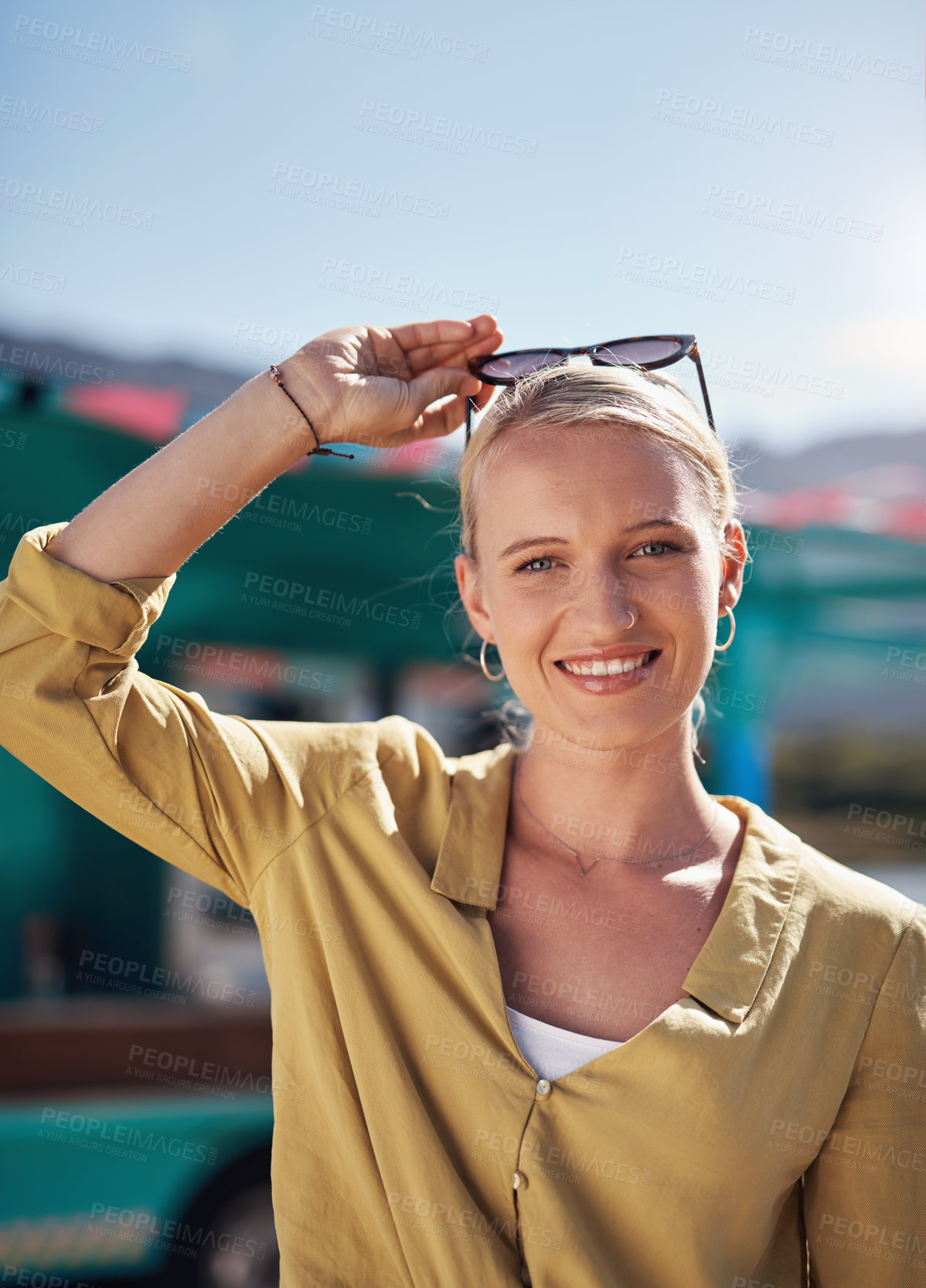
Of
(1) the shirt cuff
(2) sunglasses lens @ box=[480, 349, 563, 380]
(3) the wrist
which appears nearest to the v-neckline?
(1) the shirt cuff

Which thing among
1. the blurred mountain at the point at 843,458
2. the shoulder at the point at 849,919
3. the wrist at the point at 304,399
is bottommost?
the shoulder at the point at 849,919

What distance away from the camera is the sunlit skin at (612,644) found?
1542 mm

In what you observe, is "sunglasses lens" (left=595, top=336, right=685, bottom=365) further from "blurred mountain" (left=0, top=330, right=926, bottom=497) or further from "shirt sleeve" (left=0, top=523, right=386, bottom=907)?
"blurred mountain" (left=0, top=330, right=926, bottom=497)

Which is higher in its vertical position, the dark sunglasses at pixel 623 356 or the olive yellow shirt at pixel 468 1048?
the dark sunglasses at pixel 623 356

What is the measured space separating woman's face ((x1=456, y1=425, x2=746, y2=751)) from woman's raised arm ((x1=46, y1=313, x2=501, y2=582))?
11.6 inches

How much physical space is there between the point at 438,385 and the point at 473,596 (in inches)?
16.0

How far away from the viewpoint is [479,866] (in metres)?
1.60

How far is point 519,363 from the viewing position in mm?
1811

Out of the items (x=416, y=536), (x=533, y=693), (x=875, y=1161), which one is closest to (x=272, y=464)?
(x=533, y=693)

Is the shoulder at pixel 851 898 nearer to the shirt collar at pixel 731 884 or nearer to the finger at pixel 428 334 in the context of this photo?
the shirt collar at pixel 731 884

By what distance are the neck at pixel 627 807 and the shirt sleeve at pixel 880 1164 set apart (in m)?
0.40

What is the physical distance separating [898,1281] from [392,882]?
972 millimetres

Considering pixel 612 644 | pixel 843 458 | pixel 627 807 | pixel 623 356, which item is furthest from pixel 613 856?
pixel 843 458

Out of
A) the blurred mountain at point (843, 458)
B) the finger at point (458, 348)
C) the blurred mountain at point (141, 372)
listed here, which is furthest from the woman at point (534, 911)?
the blurred mountain at point (843, 458)
